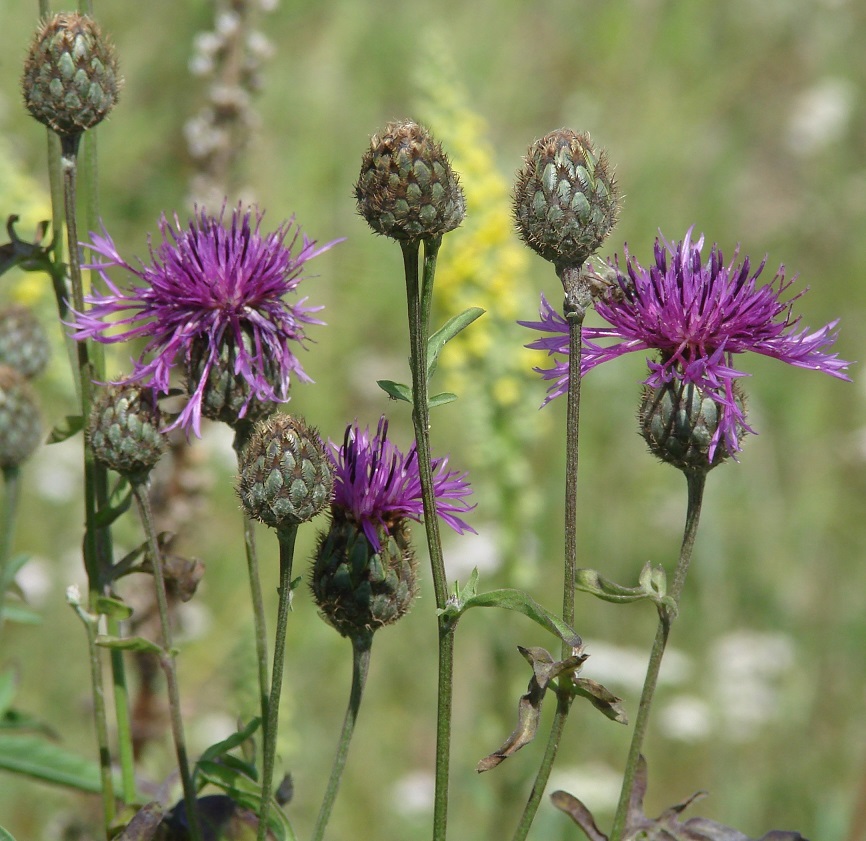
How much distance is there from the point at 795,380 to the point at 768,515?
1561mm

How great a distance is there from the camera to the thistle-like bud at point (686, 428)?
2.07 m

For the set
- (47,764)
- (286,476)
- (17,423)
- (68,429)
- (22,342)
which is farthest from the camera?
(22,342)

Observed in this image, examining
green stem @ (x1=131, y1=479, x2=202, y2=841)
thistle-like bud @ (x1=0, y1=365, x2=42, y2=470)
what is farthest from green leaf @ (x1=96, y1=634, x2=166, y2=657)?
thistle-like bud @ (x1=0, y1=365, x2=42, y2=470)

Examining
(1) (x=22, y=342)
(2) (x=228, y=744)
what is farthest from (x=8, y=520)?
(2) (x=228, y=744)

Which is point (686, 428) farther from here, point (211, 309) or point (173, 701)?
point (173, 701)

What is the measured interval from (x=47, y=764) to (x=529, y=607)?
1397 millimetres

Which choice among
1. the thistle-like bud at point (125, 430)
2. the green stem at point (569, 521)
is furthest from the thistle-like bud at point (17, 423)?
the green stem at point (569, 521)

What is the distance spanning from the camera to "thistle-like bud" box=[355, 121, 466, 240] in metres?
1.78

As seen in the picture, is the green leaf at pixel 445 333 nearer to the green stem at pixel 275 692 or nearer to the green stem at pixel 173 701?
the green stem at pixel 275 692

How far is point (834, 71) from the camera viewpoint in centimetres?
1076

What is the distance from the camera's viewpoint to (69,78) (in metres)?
2.07

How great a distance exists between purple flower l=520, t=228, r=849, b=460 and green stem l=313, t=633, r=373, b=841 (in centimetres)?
61

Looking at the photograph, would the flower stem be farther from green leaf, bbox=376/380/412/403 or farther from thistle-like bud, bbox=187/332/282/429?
thistle-like bud, bbox=187/332/282/429

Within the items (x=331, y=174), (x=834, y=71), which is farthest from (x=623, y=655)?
(x=834, y=71)
